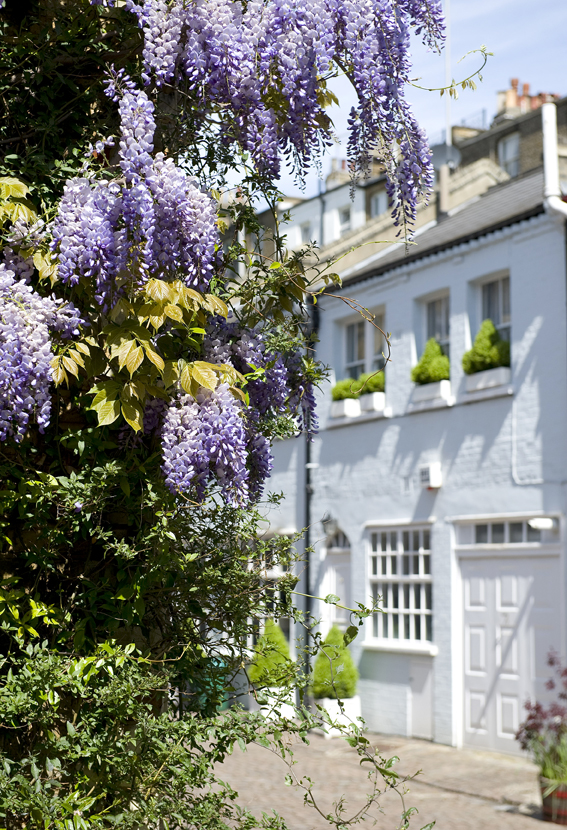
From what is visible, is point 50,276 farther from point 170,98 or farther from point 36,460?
point 170,98

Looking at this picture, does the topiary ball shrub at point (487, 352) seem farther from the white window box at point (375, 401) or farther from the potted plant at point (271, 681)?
the potted plant at point (271, 681)

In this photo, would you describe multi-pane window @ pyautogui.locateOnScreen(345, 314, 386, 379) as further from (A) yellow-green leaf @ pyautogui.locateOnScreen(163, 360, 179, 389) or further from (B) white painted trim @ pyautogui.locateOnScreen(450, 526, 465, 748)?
(A) yellow-green leaf @ pyautogui.locateOnScreen(163, 360, 179, 389)

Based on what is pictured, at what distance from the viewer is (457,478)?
14055 mm

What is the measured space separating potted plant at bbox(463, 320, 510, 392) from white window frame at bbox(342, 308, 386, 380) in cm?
233

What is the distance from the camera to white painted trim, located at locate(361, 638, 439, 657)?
14.2 m

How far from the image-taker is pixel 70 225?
8.88ft

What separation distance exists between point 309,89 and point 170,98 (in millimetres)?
484

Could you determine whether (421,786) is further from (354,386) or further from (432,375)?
(354,386)

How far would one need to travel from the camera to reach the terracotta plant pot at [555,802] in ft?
31.3

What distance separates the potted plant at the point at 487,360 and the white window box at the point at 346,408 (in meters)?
2.82

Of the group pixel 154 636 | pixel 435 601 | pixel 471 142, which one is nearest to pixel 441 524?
pixel 435 601

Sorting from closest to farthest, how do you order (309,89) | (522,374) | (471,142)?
(309,89), (522,374), (471,142)

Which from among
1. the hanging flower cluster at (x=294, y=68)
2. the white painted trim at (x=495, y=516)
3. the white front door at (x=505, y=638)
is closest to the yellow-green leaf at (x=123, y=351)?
the hanging flower cluster at (x=294, y=68)

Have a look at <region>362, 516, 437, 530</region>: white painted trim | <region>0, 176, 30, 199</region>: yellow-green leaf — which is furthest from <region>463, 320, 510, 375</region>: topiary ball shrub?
<region>0, 176, 30, 199</region>: yellow-green leaf
